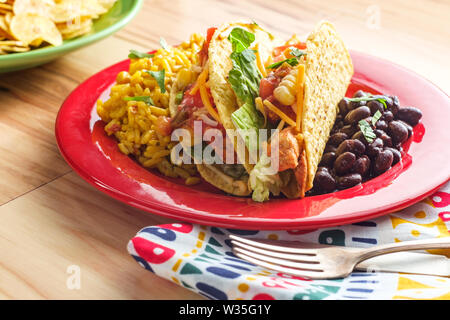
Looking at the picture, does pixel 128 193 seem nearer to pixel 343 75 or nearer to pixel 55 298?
pixel 55 298

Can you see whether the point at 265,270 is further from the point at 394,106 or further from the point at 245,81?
the point at 394,106

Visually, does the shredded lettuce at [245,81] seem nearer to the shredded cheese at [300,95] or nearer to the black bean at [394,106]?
the shredded cheese at [300,95]

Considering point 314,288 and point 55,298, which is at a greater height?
point 314,288

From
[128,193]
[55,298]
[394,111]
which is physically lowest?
[55,298]

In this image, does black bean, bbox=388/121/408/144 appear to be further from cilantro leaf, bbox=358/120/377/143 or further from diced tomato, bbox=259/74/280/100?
diced tomato, bbox=259/74/280/100

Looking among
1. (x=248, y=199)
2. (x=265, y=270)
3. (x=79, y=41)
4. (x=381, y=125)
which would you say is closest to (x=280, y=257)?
(x=265, y=270)

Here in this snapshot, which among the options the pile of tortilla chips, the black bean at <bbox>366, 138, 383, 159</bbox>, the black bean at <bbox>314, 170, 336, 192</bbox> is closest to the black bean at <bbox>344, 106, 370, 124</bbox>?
the black bean at <bbox>366, 138, 383, 159</bbox>

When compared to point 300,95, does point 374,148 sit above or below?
below

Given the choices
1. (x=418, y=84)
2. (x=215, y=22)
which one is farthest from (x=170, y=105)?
(x=215, y=22)
